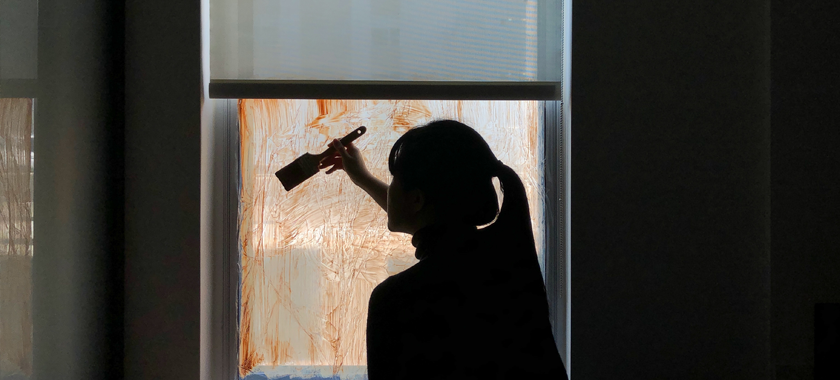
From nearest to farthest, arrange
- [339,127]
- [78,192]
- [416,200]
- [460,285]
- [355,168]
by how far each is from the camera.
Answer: [460,285], [416,200], [78,192], [355,168], [339,127]

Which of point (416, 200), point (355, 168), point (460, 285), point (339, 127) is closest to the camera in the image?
point (460, 285)

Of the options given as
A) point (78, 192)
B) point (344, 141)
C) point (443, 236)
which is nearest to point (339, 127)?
point (344, 141)

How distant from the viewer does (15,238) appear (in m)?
0.99

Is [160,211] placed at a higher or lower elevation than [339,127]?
lower

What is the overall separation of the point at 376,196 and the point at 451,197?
51cm

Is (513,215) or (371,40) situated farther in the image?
(371,40)

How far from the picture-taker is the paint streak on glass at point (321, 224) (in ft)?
4.69
